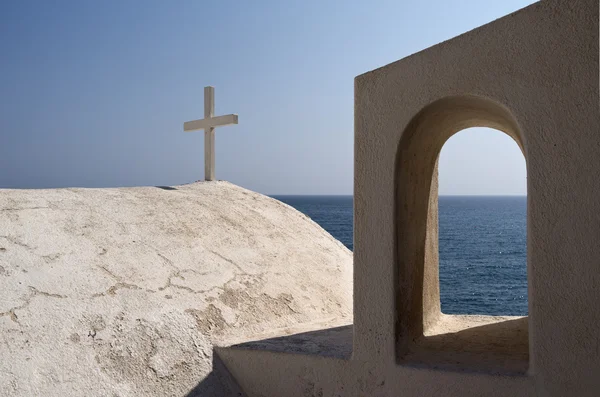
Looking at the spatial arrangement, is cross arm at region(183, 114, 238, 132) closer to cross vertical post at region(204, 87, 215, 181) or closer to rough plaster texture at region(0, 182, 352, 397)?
cross vertical post at region(204, 87, 215, 181)

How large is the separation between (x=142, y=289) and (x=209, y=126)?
4112 millimetres

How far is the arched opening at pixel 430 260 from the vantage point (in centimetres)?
412

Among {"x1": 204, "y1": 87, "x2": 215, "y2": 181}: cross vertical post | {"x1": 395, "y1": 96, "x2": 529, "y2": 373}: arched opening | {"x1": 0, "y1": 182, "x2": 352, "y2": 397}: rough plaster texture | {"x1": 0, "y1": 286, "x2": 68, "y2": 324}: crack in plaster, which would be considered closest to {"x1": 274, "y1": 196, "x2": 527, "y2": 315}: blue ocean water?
{"x1": 204, "y1": 87, "x2": 215, "y2": 181}: cross vertical post

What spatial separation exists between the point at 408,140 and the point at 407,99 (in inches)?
13.0

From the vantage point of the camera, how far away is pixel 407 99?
4.07m

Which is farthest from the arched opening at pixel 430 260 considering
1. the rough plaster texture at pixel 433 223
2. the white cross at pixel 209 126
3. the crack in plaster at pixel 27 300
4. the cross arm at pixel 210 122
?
the white cross at pixel 209 126

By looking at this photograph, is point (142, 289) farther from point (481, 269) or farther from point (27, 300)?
point (481, 269)

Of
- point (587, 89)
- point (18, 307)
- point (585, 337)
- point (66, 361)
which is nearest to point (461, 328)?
point (585, 337)

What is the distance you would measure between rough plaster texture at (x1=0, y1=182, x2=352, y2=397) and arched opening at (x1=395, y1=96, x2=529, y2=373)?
115 cm

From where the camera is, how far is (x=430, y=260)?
5.22m

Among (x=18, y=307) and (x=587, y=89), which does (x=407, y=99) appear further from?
(x=18, y=307)

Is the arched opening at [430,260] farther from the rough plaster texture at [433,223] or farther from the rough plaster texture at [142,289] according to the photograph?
the rough plaster texture at [142,289]

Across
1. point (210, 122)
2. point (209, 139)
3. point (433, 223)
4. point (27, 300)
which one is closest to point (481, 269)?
point (209, 139)

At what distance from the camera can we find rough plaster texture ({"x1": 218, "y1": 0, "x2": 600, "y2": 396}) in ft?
11.3
